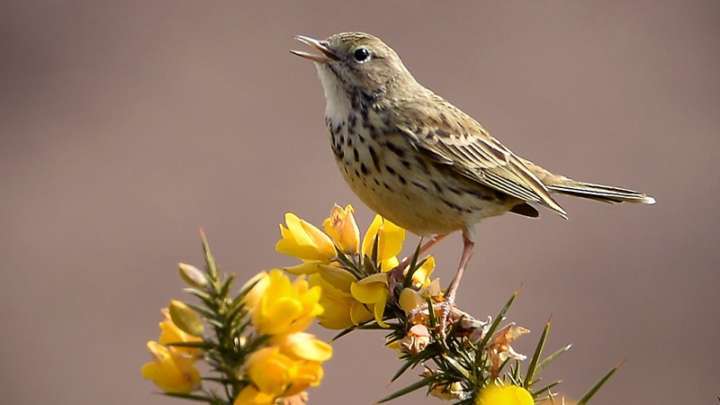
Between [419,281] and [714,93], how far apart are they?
13.3 metres

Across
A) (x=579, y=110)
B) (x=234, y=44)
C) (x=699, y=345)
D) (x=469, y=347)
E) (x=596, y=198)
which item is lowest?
(x=699, y=345)

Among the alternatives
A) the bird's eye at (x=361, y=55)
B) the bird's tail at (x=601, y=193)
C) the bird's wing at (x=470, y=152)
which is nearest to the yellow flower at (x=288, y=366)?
the bird's wing at (x=470, y=152)

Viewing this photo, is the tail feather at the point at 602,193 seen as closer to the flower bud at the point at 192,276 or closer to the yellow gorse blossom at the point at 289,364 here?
the yellow gorse blossom at the point at 289,364

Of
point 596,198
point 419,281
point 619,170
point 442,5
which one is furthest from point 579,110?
point 419,281

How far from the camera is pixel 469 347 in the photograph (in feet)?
10.5

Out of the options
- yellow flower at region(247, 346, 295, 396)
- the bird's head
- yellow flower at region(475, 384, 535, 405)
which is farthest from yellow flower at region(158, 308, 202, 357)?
the bird's head

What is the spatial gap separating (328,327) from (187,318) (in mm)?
1000

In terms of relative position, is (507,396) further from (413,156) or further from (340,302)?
(413,156)

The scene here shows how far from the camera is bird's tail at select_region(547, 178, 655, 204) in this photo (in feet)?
19.6

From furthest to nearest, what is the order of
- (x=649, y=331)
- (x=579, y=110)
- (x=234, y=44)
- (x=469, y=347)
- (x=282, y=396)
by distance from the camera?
(x=234, y=44) → (x=579, y=110) → (x=649, y=331) → (x=469, y=347) → (x=282, y=396)

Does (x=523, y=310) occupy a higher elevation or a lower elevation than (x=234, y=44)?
lower

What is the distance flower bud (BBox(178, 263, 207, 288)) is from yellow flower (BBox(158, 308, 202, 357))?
0.13m

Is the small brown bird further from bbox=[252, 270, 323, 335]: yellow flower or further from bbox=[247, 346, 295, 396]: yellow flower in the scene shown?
bbox=[247, 346, 295, 396]: yellow flower

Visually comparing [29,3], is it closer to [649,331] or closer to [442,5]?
[442,5]
